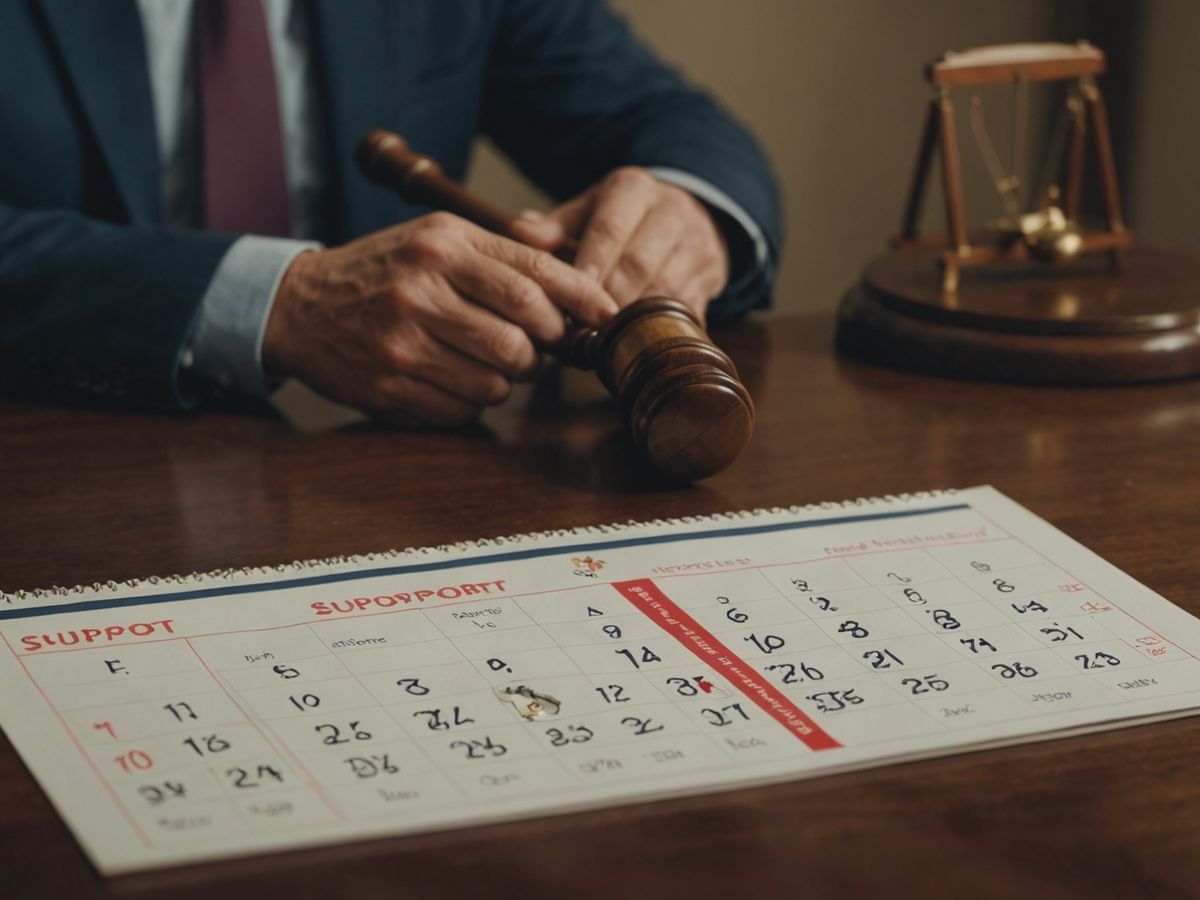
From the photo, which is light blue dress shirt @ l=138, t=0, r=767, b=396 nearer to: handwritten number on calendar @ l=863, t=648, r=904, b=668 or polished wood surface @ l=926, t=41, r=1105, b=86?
polished wood surface @ l=926, t=41, r=1105, b=86

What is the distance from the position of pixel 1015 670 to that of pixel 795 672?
0.11 m

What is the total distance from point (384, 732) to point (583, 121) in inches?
50.2

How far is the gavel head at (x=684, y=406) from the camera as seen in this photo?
1.05 metres

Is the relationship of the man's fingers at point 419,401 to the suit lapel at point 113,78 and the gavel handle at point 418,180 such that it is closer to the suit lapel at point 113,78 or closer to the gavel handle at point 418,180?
the gavel handle at point 418,180

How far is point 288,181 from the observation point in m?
1.73

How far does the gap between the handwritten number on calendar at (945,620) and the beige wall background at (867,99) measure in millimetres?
2367

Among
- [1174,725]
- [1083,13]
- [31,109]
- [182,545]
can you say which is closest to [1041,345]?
[1174,725]

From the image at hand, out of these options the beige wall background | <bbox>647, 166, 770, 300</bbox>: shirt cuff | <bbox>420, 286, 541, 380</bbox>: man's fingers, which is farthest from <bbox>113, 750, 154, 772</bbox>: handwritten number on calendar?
the beige wall background

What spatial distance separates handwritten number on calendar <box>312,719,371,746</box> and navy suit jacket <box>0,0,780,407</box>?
0.58 m

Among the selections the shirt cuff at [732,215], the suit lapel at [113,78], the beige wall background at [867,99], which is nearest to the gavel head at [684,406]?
the shirt cuff at [732,215]

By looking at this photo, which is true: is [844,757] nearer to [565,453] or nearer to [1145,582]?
[1145,582]

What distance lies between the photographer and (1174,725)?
2.39 ft

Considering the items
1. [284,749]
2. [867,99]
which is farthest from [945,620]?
[867,99]

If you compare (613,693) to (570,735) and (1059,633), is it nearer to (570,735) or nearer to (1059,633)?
(570,735)
